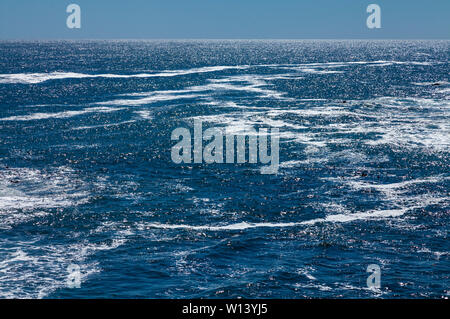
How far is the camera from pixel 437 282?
55.7 m

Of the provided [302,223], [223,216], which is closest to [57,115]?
[223,216]

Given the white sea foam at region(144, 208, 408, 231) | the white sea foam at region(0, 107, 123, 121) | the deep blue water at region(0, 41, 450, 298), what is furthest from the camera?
the white sea foam at region(0, 107, 123, 121)

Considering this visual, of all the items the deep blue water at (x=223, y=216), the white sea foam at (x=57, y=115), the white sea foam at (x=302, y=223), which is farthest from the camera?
the white sea foam at (x=57, y=115)

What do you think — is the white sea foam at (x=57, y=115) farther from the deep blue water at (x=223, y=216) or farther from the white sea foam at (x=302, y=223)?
the white sea foam at (x=302, y=223)

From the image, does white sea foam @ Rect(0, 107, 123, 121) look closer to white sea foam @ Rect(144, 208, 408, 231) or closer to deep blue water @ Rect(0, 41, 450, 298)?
deep blue water @ Rect(0, 41, 450, 298)

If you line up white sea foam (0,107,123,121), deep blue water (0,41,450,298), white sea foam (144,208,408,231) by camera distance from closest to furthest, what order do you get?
deep blue water (0,41,450,298) < white sea foam (144,208,408,231) < white sea foam (0,107,123,121)

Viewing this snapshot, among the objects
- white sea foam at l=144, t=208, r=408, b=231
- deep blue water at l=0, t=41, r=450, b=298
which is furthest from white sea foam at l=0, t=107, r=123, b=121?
white sea foam at l=144, t=208, r=408, b=231

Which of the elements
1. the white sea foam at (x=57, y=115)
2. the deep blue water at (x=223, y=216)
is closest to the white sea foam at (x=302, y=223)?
the deep blue water at (x=223, y=216)

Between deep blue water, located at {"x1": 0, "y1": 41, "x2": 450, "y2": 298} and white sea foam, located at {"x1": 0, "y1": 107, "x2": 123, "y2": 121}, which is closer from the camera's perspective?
deep blue water, located at {"x1": 0, "y1": 41, "x2": 450, "y2": 298}

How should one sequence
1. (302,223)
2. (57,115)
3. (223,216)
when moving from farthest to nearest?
(57,115), (223,216), (302,223)

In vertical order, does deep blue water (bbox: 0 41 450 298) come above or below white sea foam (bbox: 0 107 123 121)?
below

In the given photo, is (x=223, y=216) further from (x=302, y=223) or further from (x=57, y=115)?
(x=57, y=115)

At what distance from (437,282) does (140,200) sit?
47.4m
